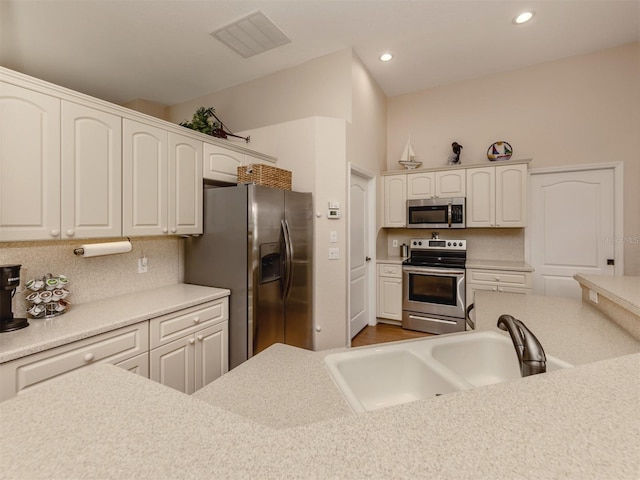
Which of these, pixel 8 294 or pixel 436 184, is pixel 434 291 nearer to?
pixel 436 184

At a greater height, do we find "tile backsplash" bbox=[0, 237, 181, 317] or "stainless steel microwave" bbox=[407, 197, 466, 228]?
"stainless steel microwave" bbox=[407, 197, 466, 228]

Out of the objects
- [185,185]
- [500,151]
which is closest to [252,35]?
[185,185]

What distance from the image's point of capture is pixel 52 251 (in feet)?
6.02

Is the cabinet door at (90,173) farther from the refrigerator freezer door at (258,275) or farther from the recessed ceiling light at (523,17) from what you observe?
the recessed ceiling light at (523,17)

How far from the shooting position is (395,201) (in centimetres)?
408

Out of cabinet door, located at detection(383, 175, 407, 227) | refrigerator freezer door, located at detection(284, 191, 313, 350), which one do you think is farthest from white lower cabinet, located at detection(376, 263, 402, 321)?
refrigerator freezer door, located at detection(284, 191, 313, 350)

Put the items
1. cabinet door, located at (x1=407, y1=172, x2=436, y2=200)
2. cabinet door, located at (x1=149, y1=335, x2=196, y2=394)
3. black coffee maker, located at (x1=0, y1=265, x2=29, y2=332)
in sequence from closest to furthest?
1. black coffee maker, located at (x1=0, y1=265, x2=29, y2=332)
2. cabinet door, located at (x1=149, y1=335, x2=196, y2=394)
3. cabinet door, located at (x1=407, y1=172, x2=436, y2=200)

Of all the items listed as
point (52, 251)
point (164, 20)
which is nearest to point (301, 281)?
point (52, 251)

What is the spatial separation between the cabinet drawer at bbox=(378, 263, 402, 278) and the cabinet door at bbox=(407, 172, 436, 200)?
0.98m

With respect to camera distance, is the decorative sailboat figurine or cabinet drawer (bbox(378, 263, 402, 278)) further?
the decorative sailboat figurine

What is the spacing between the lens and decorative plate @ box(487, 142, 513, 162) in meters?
3.67

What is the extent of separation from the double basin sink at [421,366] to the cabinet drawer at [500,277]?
233cm

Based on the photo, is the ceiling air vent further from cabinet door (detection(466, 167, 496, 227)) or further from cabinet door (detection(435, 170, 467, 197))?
cabinet door (detection(466, 167, 496, 227))

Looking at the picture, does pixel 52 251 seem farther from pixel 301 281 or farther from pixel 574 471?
pixel 574 471
